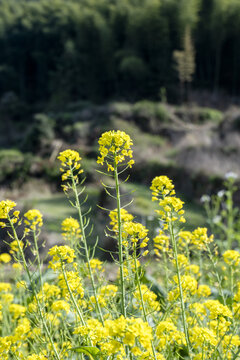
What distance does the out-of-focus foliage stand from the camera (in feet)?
61.0

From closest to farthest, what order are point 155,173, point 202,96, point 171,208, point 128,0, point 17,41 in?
1. point 171,208
2. point 155,173
3. point 202,96
4. point 128,0
5. point 17,41

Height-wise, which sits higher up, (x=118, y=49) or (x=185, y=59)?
(x=118, y=49)

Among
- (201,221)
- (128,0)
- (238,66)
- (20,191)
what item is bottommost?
(20,191)

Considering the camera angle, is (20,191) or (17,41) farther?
(17,41)

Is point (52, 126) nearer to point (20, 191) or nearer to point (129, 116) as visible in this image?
point (129, 116)

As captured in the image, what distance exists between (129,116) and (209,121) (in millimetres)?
3424

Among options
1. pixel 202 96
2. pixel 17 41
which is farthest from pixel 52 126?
pixel 17 41

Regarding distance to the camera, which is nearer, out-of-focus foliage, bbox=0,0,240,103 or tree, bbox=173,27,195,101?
tree, bbox=173,27,195,101

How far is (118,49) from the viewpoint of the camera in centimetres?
2161

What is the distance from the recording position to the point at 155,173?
9859mm

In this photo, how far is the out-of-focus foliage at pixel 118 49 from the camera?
18.6 m

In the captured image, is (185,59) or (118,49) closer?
(185,59)

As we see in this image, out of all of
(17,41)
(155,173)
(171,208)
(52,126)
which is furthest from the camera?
(17,41)

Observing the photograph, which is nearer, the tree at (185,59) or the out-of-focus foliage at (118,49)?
the tree at (185,59)
